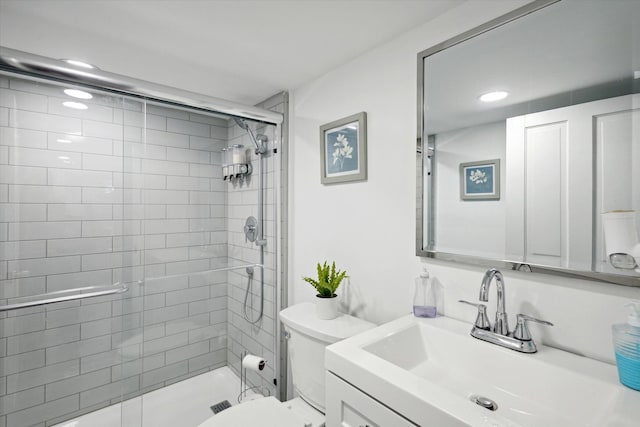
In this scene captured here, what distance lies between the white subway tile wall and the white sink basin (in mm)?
1173

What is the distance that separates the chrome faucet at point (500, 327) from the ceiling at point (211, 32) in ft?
3.60

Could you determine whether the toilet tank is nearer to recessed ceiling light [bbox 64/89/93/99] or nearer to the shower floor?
the shower floor

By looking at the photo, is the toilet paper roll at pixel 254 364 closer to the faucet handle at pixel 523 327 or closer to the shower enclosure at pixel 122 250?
the shower enclosure at pixel 122 250

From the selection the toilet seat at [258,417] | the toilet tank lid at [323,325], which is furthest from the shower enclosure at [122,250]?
the toilet seat at [258,417]

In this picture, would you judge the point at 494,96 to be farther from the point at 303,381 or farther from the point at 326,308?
the point at 303,381

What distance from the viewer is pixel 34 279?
1.39m

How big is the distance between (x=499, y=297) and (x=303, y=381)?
3.21ft

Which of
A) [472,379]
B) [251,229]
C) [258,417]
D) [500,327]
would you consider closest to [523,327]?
[500,327]

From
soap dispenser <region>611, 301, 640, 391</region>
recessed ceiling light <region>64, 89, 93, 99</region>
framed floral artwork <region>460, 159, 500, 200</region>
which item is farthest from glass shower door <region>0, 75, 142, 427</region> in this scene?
soap dispenser <region>611, 301, 640, 391</region>

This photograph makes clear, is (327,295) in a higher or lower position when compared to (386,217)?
lower

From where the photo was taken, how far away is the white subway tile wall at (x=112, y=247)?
53.7 inches

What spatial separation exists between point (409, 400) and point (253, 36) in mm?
1607

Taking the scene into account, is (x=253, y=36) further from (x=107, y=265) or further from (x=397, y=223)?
(x=107, y=265)

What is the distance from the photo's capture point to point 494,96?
3.66 feet
